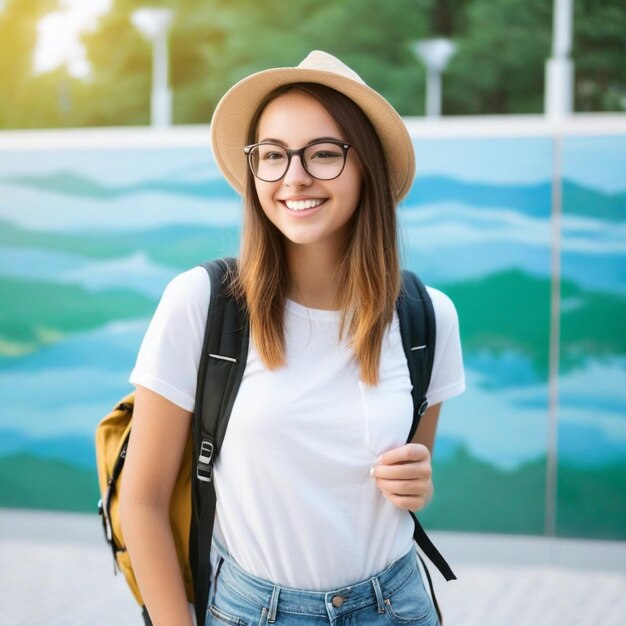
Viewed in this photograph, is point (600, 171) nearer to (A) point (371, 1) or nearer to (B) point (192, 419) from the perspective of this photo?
(A) point (371, 1)

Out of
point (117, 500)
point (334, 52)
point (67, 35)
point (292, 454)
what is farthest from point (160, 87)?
point (292, 454)

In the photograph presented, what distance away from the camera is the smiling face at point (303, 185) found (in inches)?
64.5

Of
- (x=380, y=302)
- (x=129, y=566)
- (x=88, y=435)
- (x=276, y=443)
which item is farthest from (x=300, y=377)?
(x=88, y=435)

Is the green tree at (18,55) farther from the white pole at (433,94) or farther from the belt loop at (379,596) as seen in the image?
the belt loop at (379,596)

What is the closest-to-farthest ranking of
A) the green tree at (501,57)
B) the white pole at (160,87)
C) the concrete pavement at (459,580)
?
the concrete pavement at (459,580)
the green tree at (501,57)
the white pole at (160,87)

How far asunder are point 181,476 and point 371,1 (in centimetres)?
414

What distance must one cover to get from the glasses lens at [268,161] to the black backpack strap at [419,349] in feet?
1.29

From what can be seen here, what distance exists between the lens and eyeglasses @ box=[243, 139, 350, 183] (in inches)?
64.4

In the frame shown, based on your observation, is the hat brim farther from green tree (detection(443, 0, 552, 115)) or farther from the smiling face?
green tree (detection(443, 0, 552, 115))

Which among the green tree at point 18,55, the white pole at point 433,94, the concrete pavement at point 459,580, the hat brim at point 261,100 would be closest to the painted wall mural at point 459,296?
the concrete pavement at point 459,580

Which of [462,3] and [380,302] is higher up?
[462,3]

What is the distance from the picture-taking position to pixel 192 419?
61.1 inches

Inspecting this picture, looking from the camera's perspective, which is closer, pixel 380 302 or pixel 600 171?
pixel 380 302

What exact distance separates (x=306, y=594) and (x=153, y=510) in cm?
33
